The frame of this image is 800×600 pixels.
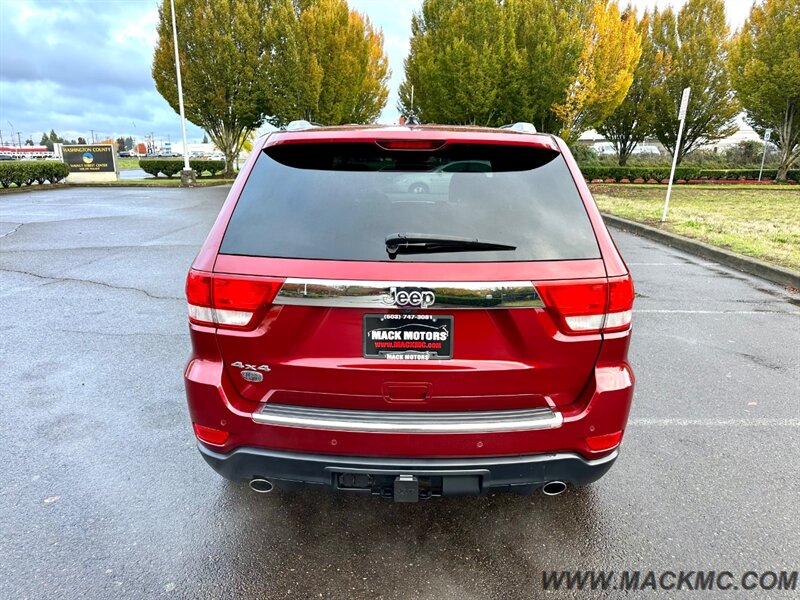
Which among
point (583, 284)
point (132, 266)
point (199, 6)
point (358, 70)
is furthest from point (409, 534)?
point (358, 70)

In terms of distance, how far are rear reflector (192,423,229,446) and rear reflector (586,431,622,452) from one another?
1.50 metres

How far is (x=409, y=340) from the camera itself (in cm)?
204

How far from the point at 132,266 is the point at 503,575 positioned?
771 cm

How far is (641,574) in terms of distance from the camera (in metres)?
2.31

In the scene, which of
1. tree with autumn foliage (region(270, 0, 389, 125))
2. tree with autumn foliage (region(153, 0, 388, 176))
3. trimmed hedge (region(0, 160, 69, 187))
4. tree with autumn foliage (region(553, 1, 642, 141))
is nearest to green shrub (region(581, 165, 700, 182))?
tree with autumn foliage (region(553, 1, 642, 141))

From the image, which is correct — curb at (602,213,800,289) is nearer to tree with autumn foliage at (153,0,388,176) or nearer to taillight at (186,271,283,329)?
taillight at (186,271,283,329)

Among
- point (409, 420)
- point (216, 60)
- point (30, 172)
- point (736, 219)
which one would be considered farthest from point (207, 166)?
point (409, 420)

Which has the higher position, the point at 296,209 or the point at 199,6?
the point at 199,6

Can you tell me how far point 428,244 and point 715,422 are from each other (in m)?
2.80

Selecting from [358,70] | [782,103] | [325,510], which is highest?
[358,70]

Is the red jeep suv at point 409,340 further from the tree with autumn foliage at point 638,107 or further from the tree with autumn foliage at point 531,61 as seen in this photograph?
the tree with autumn foliage at point 638,107

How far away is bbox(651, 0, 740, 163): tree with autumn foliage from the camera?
1220 inches

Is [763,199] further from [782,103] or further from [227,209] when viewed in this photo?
[227,209]

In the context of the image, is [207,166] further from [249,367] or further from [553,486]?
[553,486]
